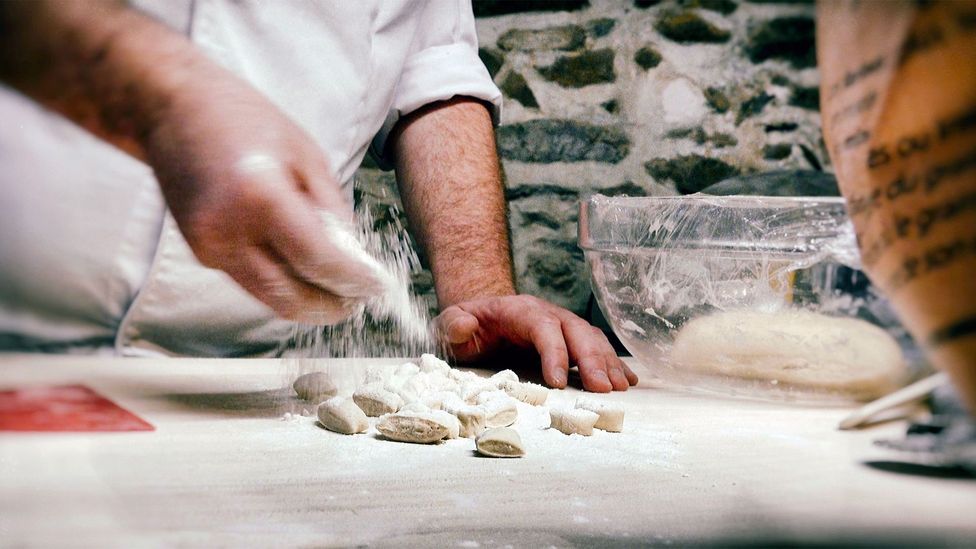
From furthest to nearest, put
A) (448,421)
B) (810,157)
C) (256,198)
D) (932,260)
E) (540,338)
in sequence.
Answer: (810,157) → (540,338) → (448,421) → (256,198) → (932,260)

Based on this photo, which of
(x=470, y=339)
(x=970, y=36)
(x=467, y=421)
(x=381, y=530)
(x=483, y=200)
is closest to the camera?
(x=970, y=36)

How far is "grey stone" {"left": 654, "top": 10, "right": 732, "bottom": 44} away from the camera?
1035 mm

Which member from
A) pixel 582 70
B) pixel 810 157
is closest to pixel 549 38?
pixel 582 70

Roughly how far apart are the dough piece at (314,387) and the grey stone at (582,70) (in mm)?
766

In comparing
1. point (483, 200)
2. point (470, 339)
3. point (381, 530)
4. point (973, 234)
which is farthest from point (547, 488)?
point (483, 200)

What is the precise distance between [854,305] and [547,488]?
12 cm

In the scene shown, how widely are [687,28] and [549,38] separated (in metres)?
0.20

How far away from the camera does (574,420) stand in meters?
0.32

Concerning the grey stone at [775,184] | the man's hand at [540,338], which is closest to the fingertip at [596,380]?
the man's hand at [540,338]

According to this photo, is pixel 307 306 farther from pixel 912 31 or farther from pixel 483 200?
pixel 483 200

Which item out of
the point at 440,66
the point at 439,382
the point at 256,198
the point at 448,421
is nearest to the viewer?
the point at 256,198

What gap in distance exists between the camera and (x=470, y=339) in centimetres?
58

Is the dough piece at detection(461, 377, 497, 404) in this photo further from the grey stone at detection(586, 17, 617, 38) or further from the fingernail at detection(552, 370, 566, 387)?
the grey stone at detection(586, 17, 617, 38)

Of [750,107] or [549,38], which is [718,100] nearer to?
[750,107]
